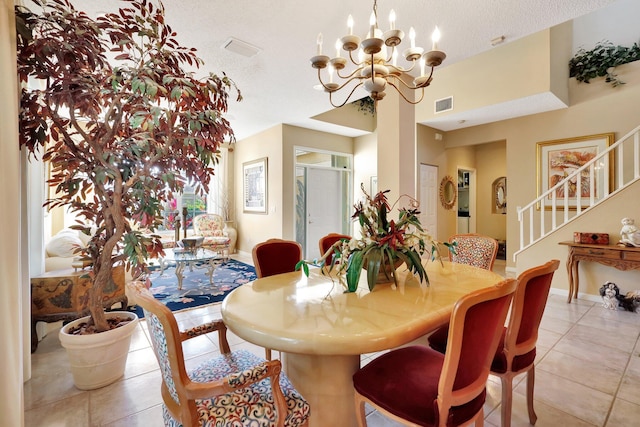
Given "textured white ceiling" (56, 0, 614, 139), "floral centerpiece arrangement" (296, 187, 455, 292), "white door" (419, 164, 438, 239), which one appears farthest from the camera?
"white door" (419, 164, 438, 239)

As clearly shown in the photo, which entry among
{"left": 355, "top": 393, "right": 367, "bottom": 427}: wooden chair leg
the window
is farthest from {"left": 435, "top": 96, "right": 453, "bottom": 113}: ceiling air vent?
the window

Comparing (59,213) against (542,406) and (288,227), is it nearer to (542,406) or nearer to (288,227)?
(288,227)

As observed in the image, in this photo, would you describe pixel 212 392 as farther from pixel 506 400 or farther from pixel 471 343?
pixel 506 400

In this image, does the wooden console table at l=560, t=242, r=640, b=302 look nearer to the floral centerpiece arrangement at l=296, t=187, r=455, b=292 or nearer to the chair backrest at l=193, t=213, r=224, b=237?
the floral centerpiece arrangement at l=296, t=187, r=455, b=292

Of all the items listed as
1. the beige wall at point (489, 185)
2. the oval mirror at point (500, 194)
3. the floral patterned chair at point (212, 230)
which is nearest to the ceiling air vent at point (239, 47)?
the floral patterned chair at point (212, 230)

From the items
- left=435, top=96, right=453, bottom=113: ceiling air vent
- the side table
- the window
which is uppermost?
left=435, top=96, right=453, bottom=113: ceiling air vent

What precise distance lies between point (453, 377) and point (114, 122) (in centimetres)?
228

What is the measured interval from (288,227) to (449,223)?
353cm

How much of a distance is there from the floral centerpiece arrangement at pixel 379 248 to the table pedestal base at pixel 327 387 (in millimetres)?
364

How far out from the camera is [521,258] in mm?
4438

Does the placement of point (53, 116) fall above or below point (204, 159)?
above

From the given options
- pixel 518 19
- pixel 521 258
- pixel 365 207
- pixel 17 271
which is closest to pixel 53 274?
pixel 17 271

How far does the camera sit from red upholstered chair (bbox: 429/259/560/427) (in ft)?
4.47

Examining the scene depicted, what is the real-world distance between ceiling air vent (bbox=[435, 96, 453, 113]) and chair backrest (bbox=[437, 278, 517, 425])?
4.80 metres
